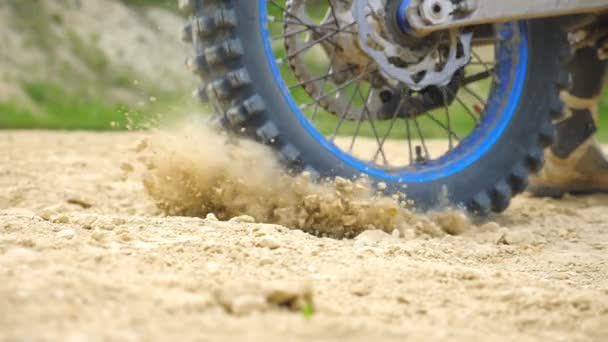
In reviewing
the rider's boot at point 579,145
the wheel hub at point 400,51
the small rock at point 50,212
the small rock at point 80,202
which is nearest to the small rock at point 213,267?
the small rock at point 50,212

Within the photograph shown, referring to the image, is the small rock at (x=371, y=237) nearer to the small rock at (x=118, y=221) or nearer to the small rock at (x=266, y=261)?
the small rock at (x=266, y=261)

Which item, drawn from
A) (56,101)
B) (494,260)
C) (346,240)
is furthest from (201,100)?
(56,101)

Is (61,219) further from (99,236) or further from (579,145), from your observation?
(579,145)

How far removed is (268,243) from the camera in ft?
8.73

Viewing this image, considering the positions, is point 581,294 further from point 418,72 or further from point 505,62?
point 505,62

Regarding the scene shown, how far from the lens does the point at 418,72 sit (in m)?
3.45

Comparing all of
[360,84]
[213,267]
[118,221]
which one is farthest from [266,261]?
[360,84]

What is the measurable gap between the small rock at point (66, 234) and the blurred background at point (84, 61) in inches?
236

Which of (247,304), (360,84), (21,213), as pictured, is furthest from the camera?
(360,84)

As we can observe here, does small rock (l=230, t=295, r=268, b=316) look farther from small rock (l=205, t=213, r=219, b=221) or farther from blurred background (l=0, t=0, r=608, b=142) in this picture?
blurred background (l=0, t=0, r=608, b=142)

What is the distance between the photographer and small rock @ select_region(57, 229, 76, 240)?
2.60 m

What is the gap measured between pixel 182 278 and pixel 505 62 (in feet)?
6.89

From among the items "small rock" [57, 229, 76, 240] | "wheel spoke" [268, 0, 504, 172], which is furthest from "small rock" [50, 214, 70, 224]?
"wheel spoke" [268, 0, 504, 172]

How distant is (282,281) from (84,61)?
9.40m
